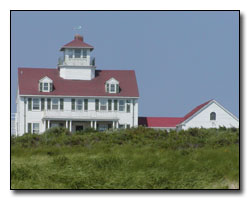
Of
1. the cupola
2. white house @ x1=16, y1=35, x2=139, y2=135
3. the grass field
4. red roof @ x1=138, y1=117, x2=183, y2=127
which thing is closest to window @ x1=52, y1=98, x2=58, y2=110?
white house @ x1=16, y1=35, x2=139, y2=135

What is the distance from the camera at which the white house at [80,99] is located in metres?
25.4

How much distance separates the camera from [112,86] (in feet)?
90.3

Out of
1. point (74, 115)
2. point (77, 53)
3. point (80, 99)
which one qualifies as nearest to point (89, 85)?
point (80, 99)

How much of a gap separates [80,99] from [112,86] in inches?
61.4

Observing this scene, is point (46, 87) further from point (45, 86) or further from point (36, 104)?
point (36, 104)

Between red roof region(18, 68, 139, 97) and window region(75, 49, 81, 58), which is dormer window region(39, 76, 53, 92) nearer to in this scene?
red roof region(18, 68, 139, 97)

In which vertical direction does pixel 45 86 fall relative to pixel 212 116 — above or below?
above

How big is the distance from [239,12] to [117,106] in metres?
18.0

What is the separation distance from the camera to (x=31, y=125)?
83.0 feet

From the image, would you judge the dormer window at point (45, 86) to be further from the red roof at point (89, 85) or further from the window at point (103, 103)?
the window at point (103, 103)

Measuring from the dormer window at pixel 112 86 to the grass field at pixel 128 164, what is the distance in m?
12.4

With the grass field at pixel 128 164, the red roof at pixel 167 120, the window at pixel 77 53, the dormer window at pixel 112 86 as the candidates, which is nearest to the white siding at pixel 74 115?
the dormer window at pixel 112 86

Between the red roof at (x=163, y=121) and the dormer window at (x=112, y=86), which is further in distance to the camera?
the dormer window at (x=112, y=86)
